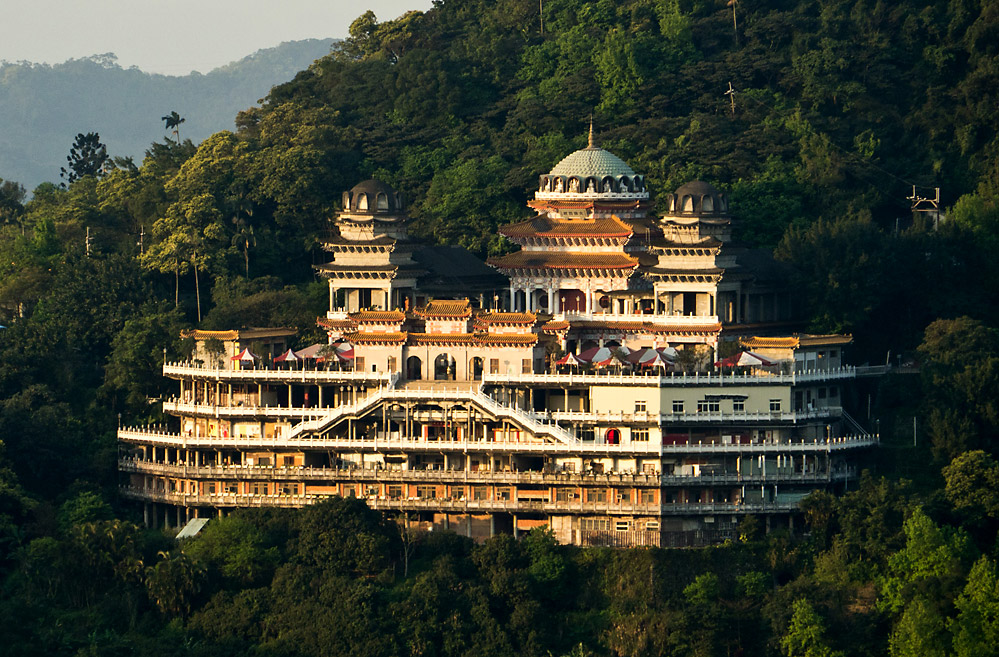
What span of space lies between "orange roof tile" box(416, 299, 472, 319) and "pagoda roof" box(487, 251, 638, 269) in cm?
615

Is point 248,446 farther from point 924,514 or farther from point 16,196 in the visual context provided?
point 16,196

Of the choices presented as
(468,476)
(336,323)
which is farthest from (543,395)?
(336,323)

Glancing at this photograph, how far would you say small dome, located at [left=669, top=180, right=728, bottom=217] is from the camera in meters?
96.2

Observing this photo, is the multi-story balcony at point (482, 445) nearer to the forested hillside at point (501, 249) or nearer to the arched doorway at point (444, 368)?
the forested hillside at point (501, 249)

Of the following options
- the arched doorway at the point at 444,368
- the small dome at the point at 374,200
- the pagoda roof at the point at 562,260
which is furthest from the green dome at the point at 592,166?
the arched doorway at the point at 444,368

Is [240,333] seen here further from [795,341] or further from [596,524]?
[795,341]

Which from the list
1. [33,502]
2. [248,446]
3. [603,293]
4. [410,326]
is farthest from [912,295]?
[33,502]

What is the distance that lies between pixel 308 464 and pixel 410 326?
282 inches

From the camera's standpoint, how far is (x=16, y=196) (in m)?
132

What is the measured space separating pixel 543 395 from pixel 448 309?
5306 mm

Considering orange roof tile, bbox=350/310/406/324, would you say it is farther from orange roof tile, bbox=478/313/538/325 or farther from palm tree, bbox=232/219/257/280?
palm tree, bbox=232/219/257/280

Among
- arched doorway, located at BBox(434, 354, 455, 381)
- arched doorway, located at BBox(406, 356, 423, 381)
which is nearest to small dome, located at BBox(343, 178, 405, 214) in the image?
arched doorway, located at BBox(406, 356, 423, 381)

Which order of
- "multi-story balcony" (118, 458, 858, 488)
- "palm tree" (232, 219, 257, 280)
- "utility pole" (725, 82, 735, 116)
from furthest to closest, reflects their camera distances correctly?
1. "utility pole" (725, 82, 735, 116)
2. "palm tree" (232, 219, 257, 280)
3. "multi-story balcony" (118, 458, 858, 488)

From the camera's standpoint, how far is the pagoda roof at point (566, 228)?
99.9 metres
